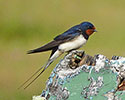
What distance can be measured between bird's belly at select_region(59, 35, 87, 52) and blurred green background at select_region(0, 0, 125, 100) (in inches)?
75.0

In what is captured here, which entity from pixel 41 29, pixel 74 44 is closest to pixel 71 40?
pixel 74 44

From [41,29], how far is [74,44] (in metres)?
9.56

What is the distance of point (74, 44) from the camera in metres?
7.00

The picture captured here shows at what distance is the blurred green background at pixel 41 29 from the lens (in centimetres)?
→ 1094

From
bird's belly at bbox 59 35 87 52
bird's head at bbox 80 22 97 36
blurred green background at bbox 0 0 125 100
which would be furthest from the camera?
blurred green background at bbox 0 0 125 100

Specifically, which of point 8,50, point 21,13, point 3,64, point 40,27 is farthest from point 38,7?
point 3,64

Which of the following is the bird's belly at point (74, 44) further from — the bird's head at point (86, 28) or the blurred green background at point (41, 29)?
the blurred green background at point (41, 29)

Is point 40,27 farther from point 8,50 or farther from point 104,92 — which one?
point 104,92

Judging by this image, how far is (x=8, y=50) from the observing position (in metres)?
13.5

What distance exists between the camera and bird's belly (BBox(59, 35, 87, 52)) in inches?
274

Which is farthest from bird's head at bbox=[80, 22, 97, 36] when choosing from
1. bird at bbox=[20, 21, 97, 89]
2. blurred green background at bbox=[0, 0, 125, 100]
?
blurred green background at bbox=[0, 0, 125, 100]

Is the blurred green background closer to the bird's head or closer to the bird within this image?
the bird

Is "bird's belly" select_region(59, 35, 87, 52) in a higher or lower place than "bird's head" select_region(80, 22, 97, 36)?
lower

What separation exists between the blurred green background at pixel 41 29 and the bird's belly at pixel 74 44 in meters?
1.91
